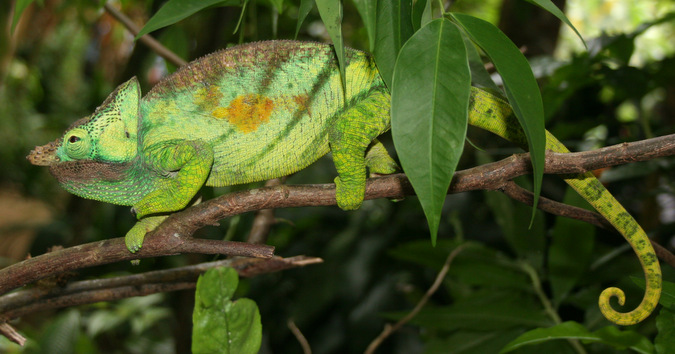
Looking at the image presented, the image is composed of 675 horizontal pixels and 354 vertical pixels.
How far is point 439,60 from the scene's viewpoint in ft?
2.83

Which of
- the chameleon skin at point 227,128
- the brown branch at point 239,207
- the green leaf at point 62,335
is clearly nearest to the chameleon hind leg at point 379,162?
the chameleon skin at point 227,128

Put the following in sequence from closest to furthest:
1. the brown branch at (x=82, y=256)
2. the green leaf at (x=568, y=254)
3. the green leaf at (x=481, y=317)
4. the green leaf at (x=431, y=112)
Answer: the green leaf at (x=431, y=112), the brown branch at (x=82, y=256), the green leaf at (x=481, y=317), the green leaf at (x=568, y=254)

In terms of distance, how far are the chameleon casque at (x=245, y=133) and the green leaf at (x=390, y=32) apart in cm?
39

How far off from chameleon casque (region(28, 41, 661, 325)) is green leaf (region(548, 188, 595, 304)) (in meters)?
0.65

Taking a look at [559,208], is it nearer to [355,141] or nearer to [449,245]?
[355,141]

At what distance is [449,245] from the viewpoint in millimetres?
2168

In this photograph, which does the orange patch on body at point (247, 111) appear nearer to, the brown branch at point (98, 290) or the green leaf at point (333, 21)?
the brown branch at point (98, 290)

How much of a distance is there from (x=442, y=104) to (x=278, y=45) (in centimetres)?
73

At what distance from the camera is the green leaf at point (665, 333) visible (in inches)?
45.8

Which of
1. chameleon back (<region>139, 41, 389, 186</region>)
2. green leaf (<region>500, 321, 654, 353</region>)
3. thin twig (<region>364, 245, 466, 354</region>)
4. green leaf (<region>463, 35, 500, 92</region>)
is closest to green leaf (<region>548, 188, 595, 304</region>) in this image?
thin twig (<region>364, 245, 466, 354</region>)

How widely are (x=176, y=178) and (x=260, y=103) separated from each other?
1.00ft

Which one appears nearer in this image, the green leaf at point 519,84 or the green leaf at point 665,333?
the green leaf at point 519,84

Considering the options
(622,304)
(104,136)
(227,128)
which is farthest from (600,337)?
(104,136)

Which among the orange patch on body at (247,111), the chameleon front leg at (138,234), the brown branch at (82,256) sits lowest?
the brown branch at (82,256)
